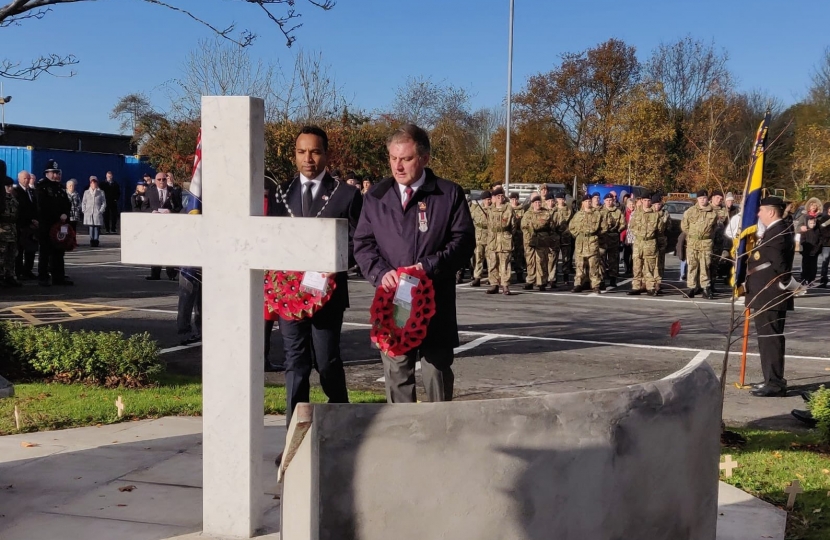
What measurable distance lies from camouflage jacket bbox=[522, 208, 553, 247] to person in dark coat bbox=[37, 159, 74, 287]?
28.5 ft

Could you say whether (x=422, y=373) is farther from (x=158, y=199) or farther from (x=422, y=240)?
(x=158, y=199)

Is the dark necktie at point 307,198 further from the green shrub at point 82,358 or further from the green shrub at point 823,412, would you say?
the green shrub at point 823,412

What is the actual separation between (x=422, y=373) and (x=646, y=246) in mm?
13581

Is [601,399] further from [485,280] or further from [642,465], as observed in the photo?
[485,280]

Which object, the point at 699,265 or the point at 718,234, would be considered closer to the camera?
the point at 699,265

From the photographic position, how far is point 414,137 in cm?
471

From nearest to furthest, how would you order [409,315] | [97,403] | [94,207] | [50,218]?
1. [409,315]
2. [97,403]
3. [50,218]
4. [94,207]

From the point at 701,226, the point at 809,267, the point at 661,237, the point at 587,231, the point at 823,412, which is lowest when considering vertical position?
the point at 823,412

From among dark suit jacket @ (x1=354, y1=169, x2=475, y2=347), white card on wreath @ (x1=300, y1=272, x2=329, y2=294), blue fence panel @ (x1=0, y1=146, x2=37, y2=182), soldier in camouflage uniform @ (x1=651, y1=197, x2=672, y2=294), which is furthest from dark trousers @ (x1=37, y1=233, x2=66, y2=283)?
blue fence panel @ (x1=0, y1=146, x2=37, y2=182)

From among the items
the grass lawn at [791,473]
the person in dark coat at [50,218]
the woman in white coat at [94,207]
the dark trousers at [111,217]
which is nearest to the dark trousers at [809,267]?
the grass lawn at [791,473]

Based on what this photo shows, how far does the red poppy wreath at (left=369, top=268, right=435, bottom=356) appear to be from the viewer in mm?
4598

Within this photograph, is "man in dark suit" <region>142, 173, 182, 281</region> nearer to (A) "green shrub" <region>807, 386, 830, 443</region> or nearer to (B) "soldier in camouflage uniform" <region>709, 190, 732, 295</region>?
(B) "soldier in camouflage uniform" <region>709, 190, 732, 295</region>

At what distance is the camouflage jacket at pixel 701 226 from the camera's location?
17250 millimetres

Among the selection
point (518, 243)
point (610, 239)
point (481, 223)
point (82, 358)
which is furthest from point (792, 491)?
point (518, 243)
